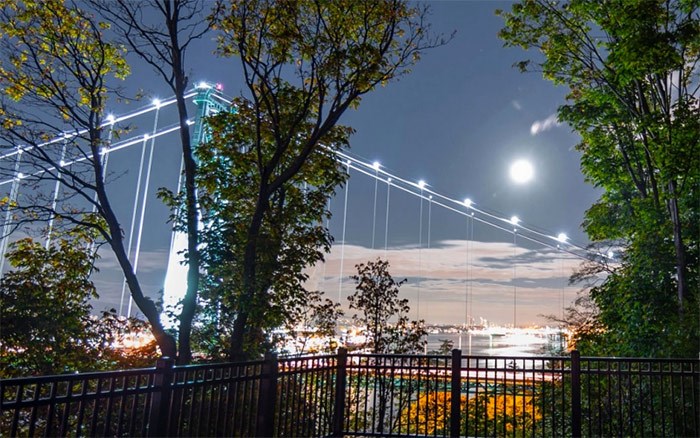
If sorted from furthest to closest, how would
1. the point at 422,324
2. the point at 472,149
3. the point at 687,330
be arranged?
1. the point at 472,149
2. the point at 422,324
3. the point at 687,330

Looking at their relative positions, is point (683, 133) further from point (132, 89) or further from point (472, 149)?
point (472, 149)

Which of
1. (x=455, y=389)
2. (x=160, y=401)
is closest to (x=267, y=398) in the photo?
(x=160, y=401)

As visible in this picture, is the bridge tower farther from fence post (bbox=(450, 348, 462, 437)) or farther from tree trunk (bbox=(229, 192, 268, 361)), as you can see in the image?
fence post (bbox=(450, 348, 462, 437))

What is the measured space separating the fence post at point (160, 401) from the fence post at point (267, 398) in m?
0.93

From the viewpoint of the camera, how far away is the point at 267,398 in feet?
12.0

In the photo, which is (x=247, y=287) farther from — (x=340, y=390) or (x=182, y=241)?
(x=182, y=241)

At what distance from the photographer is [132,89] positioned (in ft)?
19.9

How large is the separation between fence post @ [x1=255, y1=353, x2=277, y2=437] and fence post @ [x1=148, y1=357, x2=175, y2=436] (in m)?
0.93

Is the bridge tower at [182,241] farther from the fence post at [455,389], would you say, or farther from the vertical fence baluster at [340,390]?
the fence post at [455,389]

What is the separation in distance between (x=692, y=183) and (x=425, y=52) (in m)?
3.61

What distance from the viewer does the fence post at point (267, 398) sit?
12.0 ft

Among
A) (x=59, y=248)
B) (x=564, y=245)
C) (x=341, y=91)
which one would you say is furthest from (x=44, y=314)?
(x=564, y=245)

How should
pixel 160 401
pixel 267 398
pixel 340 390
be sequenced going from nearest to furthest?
1. pixel 160 401
2. pixel 267 398
3. pixel 340 390

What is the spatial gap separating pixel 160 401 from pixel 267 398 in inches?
41.3
